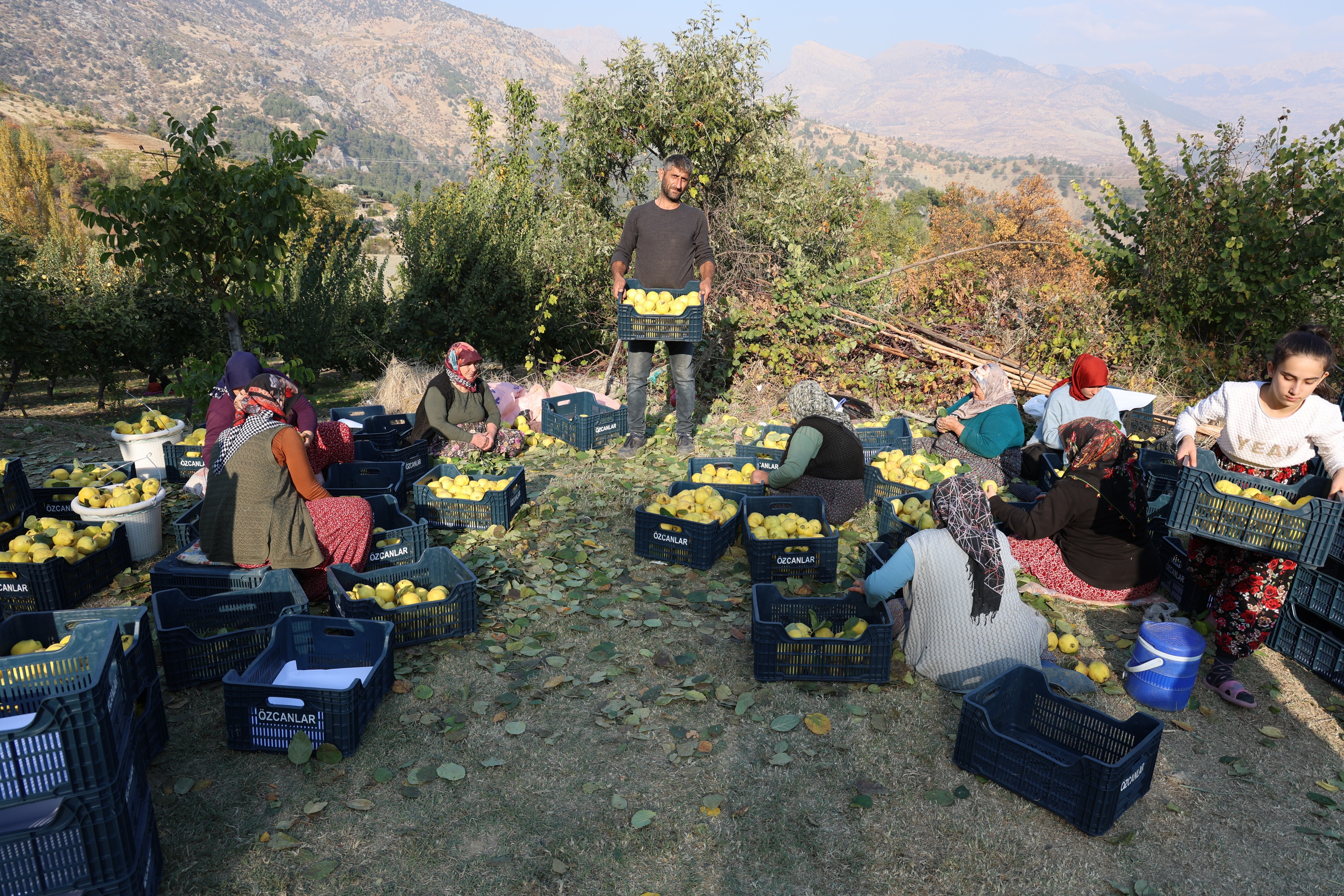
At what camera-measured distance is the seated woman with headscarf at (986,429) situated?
7.72 metres

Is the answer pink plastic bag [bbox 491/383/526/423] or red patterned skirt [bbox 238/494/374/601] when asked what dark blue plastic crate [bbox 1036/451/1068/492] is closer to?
red patterned skirt [bbox 238/494/374/601]

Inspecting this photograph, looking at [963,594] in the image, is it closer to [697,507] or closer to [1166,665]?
A: [1166,665]

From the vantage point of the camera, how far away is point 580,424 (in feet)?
28.7

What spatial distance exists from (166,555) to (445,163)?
199078 mm

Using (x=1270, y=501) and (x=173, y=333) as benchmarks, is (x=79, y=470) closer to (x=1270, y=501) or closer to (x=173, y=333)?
(x=173, y=333)

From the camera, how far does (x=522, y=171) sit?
16609 mm

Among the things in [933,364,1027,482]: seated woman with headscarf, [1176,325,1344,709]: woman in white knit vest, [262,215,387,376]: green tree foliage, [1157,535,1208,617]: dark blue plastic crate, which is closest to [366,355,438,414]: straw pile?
[262,215,387,376]: green tree foliage

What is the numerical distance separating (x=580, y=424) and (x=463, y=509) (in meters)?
2.46

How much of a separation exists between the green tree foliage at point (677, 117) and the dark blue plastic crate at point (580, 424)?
13.5 feet

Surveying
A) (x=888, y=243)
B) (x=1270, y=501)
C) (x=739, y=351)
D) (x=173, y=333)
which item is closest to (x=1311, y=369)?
(x=1270, y=501)

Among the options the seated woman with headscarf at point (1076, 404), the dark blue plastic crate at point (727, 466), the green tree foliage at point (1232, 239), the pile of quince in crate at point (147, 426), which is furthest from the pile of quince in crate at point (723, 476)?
the green tree foliage at point (1232, 239)

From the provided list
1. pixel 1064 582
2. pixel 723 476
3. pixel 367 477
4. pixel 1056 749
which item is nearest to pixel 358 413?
pixel 367 477

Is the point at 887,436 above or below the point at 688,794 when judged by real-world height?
above

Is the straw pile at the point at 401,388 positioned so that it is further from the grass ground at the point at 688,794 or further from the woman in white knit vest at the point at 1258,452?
the woman in white knit vest at the point at 1258,452
